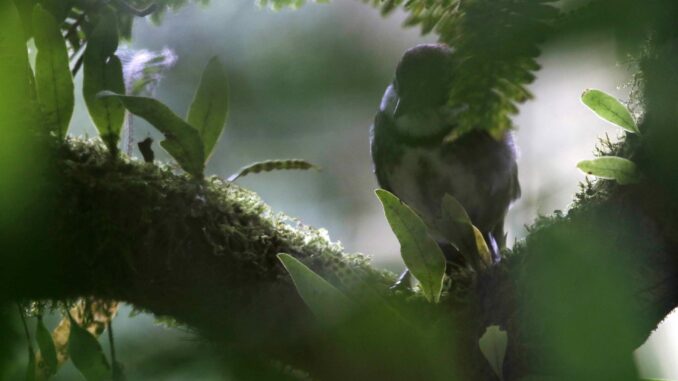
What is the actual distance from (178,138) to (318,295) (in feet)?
0.96

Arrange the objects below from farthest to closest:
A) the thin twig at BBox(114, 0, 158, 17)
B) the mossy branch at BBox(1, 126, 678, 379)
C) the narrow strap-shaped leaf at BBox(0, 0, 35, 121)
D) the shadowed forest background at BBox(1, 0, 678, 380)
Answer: the shadowed forest background at BBox(1, 0, 678, 380) < the thin twig at BBox(114, 0, 158, 17) < the narrow strap-shaped leaf at BBox(0, 0, 35, 121) < the mossy branch at BBox(1, 126, 678, 379)

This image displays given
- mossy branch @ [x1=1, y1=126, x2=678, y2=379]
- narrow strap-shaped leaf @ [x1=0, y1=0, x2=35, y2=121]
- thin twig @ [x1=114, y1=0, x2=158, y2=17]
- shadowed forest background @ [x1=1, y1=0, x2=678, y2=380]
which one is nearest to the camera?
mossy branch @ [x1=1, y1=126, x2=678, y2=379]

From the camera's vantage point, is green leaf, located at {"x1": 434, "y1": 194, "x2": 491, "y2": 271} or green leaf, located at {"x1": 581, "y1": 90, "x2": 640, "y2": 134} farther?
green leaf, located at {"x1": 434, "y1": 194, "x2": 491, "y2": 271}

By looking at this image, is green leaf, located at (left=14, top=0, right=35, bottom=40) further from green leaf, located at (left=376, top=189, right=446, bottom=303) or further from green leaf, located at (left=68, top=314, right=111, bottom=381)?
green leaf, located at (left=376, top=189, right=446, bottom=303)

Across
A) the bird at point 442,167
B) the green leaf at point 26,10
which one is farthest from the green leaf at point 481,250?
the bird at point 442,167

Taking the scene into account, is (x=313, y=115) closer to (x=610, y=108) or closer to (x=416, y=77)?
(x=416, y=77)

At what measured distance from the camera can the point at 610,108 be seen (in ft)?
2.18

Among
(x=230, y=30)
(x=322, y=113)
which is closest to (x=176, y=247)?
(x=230, y=30)

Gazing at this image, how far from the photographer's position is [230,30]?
1903 millimetres

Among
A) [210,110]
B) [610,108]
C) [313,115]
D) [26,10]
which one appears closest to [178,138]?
[210,110]

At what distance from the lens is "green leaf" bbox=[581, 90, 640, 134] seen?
0.65 meters

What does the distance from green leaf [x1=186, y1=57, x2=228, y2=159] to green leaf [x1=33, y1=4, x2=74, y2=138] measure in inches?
6.3

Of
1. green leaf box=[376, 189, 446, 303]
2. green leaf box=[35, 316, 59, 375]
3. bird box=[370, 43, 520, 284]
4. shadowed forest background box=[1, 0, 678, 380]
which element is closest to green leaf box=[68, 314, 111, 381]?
green leaf box=[35, 316, 59, 375]

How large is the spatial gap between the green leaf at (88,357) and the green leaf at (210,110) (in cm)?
28
